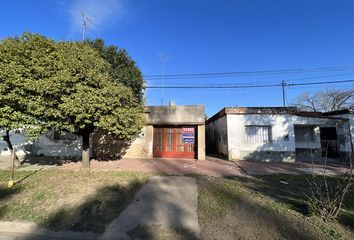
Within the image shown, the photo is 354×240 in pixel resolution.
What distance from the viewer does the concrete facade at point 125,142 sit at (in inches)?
578

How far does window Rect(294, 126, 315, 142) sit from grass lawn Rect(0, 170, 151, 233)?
1222 centimetres

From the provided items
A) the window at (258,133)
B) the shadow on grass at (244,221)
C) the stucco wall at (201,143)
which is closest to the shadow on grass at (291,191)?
the shadow on grass at (244,221)

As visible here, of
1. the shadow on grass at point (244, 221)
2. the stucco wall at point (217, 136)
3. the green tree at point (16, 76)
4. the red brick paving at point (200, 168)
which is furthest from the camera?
the stucco wall at point (217, 136)

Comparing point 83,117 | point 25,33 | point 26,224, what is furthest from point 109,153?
point 26,224

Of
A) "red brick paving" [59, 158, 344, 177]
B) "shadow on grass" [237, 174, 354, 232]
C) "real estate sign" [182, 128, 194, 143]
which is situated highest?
"real estate sign" [182, 128, 194, 143]

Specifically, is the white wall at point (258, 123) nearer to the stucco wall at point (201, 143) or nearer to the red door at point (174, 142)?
the stucco wall at point (201, 143)

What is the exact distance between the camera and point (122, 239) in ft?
14.0

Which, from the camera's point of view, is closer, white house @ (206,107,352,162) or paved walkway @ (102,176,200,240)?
paved walkway @ (102,176,200,240)

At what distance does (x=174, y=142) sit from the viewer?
14969 mm

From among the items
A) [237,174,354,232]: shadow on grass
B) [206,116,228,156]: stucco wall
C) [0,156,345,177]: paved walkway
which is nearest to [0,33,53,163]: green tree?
[0,156,345,177]: paved walkway

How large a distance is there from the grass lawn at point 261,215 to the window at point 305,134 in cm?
974

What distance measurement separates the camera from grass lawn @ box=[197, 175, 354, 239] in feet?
14.4

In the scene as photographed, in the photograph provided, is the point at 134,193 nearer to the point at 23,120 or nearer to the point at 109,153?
the point at 23,120

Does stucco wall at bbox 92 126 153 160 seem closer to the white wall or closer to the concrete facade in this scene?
the concrete facade
